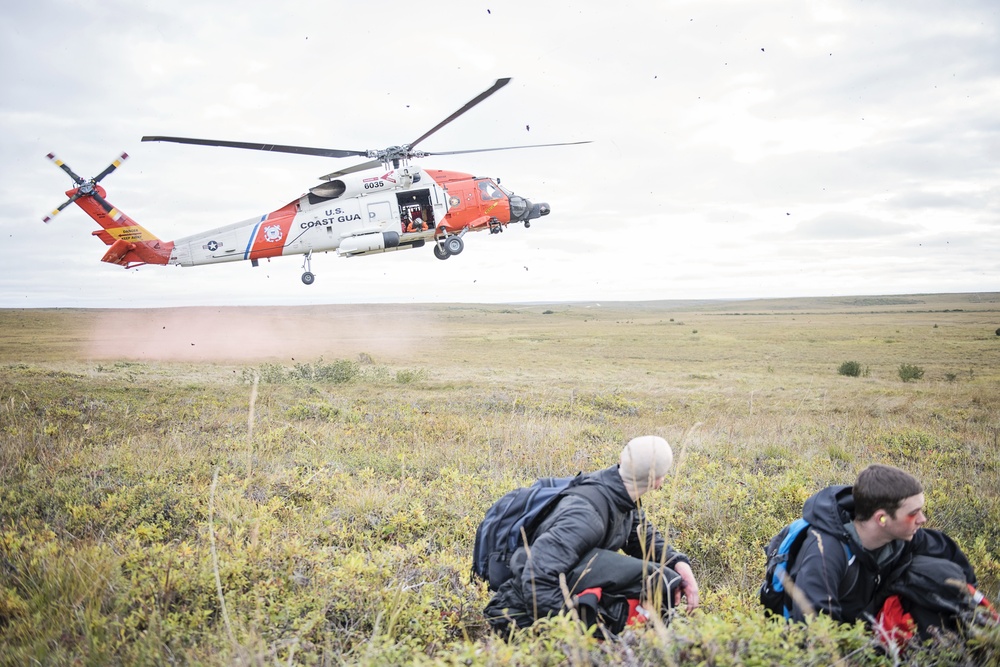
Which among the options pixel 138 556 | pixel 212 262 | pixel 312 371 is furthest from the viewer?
pixel 312 371

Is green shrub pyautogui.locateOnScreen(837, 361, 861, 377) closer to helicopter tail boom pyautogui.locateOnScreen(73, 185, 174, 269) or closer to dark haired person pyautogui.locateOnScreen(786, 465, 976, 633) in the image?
dark haired person pyautogui.locateOnScreen(786, 465, 976, 633)

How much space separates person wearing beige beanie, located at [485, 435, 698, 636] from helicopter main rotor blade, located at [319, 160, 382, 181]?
11.4 metres

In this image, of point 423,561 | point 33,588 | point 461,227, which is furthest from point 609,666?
point 461,227

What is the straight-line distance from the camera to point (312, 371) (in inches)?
821

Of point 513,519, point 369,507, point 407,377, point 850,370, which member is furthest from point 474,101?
point 850,370

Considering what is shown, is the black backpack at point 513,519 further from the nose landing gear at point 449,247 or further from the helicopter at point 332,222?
the nose landing gear at point 449,247

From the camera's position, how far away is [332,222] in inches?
537

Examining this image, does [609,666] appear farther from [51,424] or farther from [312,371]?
[312,371]

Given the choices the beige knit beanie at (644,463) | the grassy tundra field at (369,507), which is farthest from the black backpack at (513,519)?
the grassy tundra field at (369,507)

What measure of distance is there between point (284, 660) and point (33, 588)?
80.5 inches

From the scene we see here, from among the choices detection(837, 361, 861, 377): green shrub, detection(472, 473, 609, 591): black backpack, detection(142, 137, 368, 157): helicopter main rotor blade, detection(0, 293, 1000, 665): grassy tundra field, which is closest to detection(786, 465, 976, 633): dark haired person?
detection(0, 293, 1000, 665): grassy tundra field

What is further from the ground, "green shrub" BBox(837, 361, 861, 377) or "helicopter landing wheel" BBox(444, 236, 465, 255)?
"helicopter landing wheel" BBox(444, 236, 465, 255)

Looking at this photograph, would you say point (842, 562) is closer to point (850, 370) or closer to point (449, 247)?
point (449, 247)

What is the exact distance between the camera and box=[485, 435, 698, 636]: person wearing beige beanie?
2961mm
